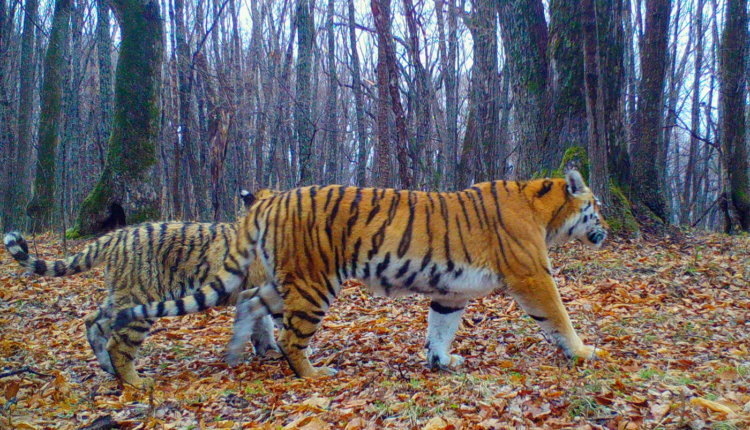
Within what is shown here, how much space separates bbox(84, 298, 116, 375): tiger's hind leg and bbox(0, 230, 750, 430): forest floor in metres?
0.20

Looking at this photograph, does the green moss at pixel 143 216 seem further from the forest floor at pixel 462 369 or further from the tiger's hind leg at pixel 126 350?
the tiger's hind leg at pixel 126 350

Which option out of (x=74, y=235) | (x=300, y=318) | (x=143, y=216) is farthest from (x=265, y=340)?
(x=74, y=235)

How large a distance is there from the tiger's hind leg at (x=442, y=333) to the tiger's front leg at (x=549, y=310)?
2.14 feet

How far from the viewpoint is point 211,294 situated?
16.9ft

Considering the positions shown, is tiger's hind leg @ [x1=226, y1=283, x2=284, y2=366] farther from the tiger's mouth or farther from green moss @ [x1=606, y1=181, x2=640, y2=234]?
green moss @ [x1=606, y1=181, x2=640, y2=234]

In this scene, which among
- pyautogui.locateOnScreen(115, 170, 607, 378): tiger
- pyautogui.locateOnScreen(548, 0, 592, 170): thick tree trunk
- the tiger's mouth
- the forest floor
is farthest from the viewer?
pyautogui.locateOnScreen(548, 0, 592, 170): thick tree trunk

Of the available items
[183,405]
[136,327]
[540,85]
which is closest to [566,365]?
[183,405]

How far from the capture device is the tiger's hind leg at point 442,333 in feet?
17.6

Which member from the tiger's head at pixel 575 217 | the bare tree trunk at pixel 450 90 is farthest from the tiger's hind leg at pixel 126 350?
the bare tree trunk at pixel 450 90

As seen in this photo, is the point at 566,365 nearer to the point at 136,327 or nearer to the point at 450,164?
the point at 136,327

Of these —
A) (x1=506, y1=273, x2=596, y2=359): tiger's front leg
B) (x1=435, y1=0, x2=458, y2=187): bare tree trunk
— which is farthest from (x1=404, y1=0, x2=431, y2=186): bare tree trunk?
(x1=506, y1=273, x2=596, y2=359): tiger's front leg

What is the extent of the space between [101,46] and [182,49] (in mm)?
2189

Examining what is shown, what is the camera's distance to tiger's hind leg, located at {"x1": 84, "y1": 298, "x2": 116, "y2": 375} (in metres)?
5.76

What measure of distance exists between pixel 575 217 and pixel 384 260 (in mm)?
2065
